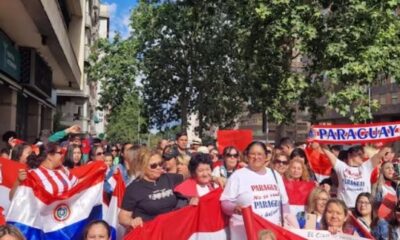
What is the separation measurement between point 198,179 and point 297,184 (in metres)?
1.56

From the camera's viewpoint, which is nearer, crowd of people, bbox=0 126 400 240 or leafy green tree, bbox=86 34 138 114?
crowd of people, bbox=0 126 400 240

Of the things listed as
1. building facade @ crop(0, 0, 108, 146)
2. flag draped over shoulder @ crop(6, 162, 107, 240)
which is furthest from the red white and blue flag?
building facade @ crop(0, 0, 108, 146)

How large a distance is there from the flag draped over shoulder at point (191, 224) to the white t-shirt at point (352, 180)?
8.60ft

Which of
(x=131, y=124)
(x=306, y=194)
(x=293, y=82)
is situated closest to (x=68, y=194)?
(x=306, y=194)

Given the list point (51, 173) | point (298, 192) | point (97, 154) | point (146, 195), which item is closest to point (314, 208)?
point (298, 192)

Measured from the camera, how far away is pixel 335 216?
5996 mm

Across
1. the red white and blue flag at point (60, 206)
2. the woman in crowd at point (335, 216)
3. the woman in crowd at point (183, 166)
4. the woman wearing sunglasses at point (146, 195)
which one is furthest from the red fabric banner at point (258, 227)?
the woman in crowd at point (183, 166)

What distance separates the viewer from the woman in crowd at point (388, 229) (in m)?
6.43

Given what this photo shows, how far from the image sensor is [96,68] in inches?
1357

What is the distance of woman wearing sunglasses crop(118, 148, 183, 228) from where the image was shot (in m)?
5.97

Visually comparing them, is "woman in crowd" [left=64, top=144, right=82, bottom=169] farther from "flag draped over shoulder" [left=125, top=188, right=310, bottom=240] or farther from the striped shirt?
"flag draped over shoulder" [left=125, top=188, right=310, bottom=240]

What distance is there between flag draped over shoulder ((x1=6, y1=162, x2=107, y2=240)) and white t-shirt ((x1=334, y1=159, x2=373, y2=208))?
317cm

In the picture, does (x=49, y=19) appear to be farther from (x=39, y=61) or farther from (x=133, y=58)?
(x=133, y=58)

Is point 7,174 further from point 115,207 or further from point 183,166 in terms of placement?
point 183,166
